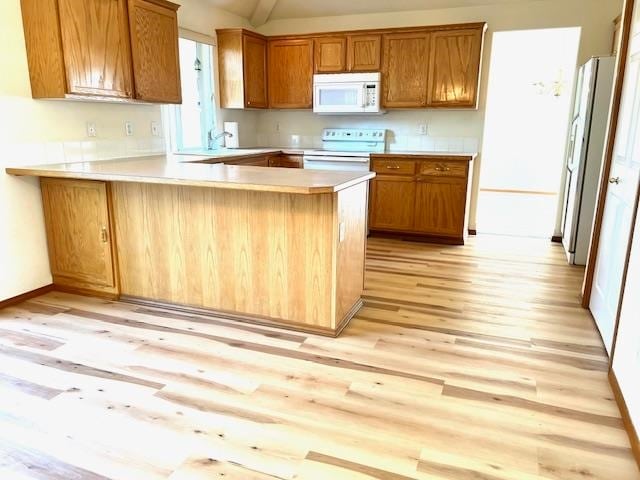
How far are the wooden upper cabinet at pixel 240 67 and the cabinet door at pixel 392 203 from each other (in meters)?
Answer: 1.74

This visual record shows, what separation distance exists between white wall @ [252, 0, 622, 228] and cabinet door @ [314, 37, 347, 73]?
1.19 ft

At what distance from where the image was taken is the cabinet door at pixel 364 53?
5008mm

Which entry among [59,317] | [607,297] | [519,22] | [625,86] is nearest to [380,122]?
[519,22]

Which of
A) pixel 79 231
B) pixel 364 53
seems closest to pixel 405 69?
pixel 364 53

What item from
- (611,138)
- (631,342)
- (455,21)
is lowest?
(631,342)

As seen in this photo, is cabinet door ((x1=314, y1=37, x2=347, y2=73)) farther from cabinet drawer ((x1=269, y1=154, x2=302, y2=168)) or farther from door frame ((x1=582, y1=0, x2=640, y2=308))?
door frame ((x1=582, y1=0, x2=640, y2=308))

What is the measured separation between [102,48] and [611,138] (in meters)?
3.39

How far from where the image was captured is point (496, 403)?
6.79 feet

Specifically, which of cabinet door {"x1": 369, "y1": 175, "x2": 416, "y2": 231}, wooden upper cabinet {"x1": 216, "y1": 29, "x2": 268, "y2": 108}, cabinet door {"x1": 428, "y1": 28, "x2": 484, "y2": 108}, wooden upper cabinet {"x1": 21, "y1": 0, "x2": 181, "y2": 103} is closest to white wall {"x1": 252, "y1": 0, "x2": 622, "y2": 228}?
cabinet door {"x1": 428, "y1": 28, "x2": 484, "y2": 108}

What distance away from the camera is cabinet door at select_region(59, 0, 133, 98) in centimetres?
298

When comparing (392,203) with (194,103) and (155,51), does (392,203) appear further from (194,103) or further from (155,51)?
(155,51)

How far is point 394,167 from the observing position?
4910mm

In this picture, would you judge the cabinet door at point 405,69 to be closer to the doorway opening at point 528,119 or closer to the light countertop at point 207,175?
the light countertop at point 207,175

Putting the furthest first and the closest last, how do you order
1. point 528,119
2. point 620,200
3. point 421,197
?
point 528,119 < point 421,197 < point 620,200
